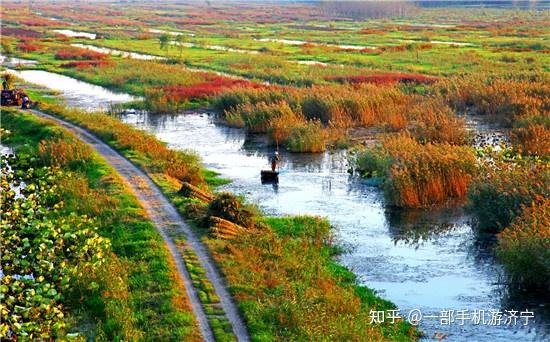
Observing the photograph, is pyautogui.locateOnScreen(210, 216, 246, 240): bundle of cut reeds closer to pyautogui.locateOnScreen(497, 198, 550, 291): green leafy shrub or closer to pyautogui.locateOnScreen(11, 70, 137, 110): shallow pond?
pyautogui.locateOnScreen(497, 198, 550, 291): green leafy shrub

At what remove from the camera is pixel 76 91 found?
215 feet

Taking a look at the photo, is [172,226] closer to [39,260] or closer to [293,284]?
[39,260]

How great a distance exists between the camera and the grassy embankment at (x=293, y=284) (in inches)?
729

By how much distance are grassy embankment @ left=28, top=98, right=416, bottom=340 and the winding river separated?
0.83 meters

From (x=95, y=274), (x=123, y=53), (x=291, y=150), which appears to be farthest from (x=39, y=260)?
(x=123, y=53)

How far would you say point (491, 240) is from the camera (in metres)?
26.7

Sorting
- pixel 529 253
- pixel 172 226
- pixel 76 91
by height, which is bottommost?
pixel 172 226

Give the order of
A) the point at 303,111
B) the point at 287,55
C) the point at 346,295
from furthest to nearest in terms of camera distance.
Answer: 1. the point at 287,55
2. the point at 303,111
3. the point at 346,295

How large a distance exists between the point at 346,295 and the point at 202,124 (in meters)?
31.8

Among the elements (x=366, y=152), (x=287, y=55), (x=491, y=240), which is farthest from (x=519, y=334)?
(x=287, y=55)

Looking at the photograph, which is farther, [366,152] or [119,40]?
Answer: [119,40]

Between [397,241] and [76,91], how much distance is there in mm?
44270

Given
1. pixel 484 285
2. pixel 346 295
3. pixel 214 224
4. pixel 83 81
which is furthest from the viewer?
pixel 83 81

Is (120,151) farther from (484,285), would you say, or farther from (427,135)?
(484,285)
